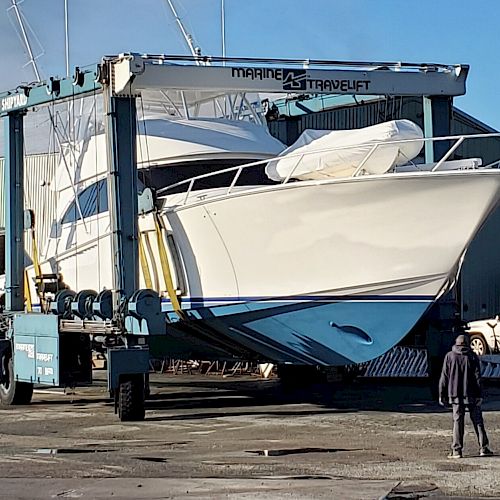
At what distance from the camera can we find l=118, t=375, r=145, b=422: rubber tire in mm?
13273

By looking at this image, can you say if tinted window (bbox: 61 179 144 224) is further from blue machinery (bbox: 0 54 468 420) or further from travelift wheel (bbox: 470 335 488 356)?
travelift wheel (bbox: 470 335 488 356)

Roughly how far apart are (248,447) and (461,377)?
7.87 ft

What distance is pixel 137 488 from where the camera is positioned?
8633mm

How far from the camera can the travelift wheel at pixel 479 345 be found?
23094 mm

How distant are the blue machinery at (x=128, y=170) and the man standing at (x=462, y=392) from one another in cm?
408

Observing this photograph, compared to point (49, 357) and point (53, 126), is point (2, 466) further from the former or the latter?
point (53, 126)

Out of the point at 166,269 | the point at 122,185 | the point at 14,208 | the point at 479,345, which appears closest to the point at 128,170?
the point at 122,185

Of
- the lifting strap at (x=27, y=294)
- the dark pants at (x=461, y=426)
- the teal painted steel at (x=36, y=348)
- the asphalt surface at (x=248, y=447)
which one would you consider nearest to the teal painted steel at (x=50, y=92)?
the lifting strap at (x=27, y=294)

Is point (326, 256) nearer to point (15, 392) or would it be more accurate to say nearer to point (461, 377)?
point (461, 377)

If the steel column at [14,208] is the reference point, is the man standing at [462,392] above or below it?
below

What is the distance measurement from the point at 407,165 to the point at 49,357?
18.2ft

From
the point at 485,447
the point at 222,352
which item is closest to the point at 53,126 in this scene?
the point at 222,352

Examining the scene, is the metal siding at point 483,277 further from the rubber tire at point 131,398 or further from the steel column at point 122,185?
the rubber tire at point 131,398

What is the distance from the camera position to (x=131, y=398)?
1338 centimetres
